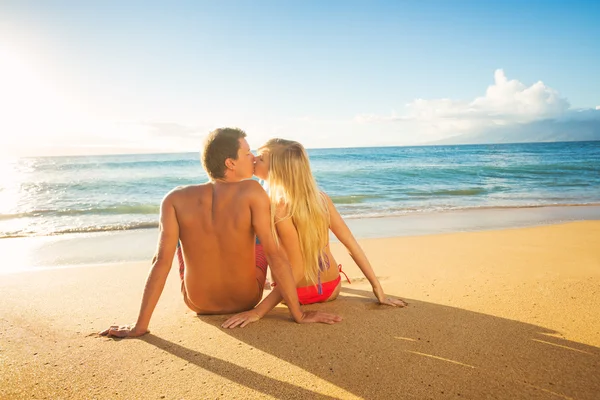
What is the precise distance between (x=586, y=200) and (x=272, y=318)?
12984 mm

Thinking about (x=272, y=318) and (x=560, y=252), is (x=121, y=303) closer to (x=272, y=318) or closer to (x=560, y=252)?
(x=272, y=318)

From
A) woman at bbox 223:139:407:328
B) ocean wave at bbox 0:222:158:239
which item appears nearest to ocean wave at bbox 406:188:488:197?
ocean wave at bbox 0:222:158:239

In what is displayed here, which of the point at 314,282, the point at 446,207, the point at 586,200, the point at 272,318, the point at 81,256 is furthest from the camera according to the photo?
the point at 586,200

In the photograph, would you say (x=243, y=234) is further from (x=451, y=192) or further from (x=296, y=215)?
(x=451, y=192)

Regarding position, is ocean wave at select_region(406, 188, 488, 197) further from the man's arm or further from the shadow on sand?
the man's arm

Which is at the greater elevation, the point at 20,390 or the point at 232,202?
the point at 232,202

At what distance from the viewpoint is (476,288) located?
13.6 feet

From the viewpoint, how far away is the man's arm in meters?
2.96

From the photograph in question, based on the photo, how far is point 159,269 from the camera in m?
2.96

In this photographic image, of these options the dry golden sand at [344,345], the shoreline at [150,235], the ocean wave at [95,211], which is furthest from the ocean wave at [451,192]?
the dry golden sand at [344,345]

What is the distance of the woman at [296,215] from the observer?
3.30 meters

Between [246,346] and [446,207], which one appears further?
[446,207]

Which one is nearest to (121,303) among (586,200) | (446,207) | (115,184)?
(446,207)

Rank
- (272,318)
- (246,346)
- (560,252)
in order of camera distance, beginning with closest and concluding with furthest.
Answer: (246,346) → (272,318) → (560,252)
